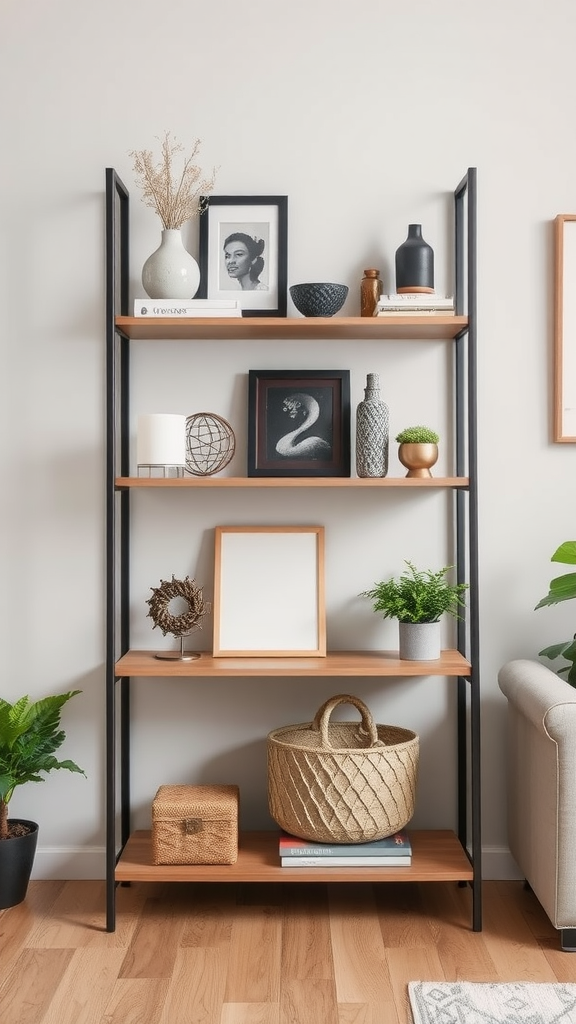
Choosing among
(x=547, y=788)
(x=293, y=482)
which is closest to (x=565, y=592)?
(x=547, y=788)

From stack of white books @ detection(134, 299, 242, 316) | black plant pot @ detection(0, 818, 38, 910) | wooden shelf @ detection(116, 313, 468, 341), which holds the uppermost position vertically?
stack of white books @ detection(134, 299, 242, 316)

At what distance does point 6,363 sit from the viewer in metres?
2.77

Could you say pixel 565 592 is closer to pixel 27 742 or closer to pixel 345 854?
pixel 345 854

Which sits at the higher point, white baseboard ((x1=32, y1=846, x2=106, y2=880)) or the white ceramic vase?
the white ceramic vase

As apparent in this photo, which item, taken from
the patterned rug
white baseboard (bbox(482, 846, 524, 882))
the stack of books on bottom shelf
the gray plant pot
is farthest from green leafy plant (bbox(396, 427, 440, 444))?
the patterned rug

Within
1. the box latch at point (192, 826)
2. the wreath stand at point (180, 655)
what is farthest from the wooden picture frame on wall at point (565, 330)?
the box latch at point (192, 826)

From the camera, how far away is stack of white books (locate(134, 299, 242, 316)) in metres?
2.50

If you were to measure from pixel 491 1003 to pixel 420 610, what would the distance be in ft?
3.07

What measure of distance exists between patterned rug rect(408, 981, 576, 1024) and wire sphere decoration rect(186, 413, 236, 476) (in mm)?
1426

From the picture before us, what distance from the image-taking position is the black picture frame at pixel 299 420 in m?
2.72

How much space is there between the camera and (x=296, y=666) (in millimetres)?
2521

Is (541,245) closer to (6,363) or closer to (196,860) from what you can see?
(6,363)

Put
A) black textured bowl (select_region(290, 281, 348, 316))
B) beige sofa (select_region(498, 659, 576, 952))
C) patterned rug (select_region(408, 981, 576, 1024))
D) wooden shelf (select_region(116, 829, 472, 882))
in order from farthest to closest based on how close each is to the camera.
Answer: black textured bowl (select_region(290, 281, 348, 316))
wooden shelf (select_region(116, 829, 472, 882))
beige sofa (select_region(498, 659, 576, 952))
patterned rug (select_region(408, 981, 576, 1024))

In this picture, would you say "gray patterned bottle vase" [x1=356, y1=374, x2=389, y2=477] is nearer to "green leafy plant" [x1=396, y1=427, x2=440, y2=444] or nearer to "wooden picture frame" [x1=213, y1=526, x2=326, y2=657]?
"green leafy plant" [x1=396, y1=427, x2=440, y2=444]
